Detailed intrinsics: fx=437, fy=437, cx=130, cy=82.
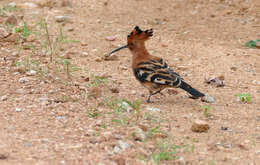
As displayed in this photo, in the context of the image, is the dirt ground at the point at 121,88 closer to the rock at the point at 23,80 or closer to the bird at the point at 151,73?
the rock at the point at 23,80

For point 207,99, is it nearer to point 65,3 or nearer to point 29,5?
point 65,3

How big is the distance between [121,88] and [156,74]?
62 cm

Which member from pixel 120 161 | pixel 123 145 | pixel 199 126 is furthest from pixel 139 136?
pixel 199 126

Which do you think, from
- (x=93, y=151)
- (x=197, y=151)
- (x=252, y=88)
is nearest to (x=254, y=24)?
(x=252, y=88)

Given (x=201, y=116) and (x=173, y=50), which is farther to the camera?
(x=173, y=50)

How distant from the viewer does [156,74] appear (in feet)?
17.9

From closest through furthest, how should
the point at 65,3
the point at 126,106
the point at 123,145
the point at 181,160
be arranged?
1. the point at 181,160
2. the point at 123,145
3. the point at 126,106
4. the point at 65,3

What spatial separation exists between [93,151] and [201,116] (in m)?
1.67

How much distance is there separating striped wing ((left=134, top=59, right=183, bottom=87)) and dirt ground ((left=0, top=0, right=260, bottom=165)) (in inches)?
11.5

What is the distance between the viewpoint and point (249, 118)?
5109 millimetres

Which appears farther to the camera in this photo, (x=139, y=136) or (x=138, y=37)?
(x=138, y=37)

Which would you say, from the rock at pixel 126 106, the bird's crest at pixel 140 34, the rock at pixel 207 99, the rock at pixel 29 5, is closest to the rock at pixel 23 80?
the rock at pixel 126 106

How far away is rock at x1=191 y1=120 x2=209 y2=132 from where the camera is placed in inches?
177

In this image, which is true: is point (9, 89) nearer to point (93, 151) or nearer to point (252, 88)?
point (93, 151)
